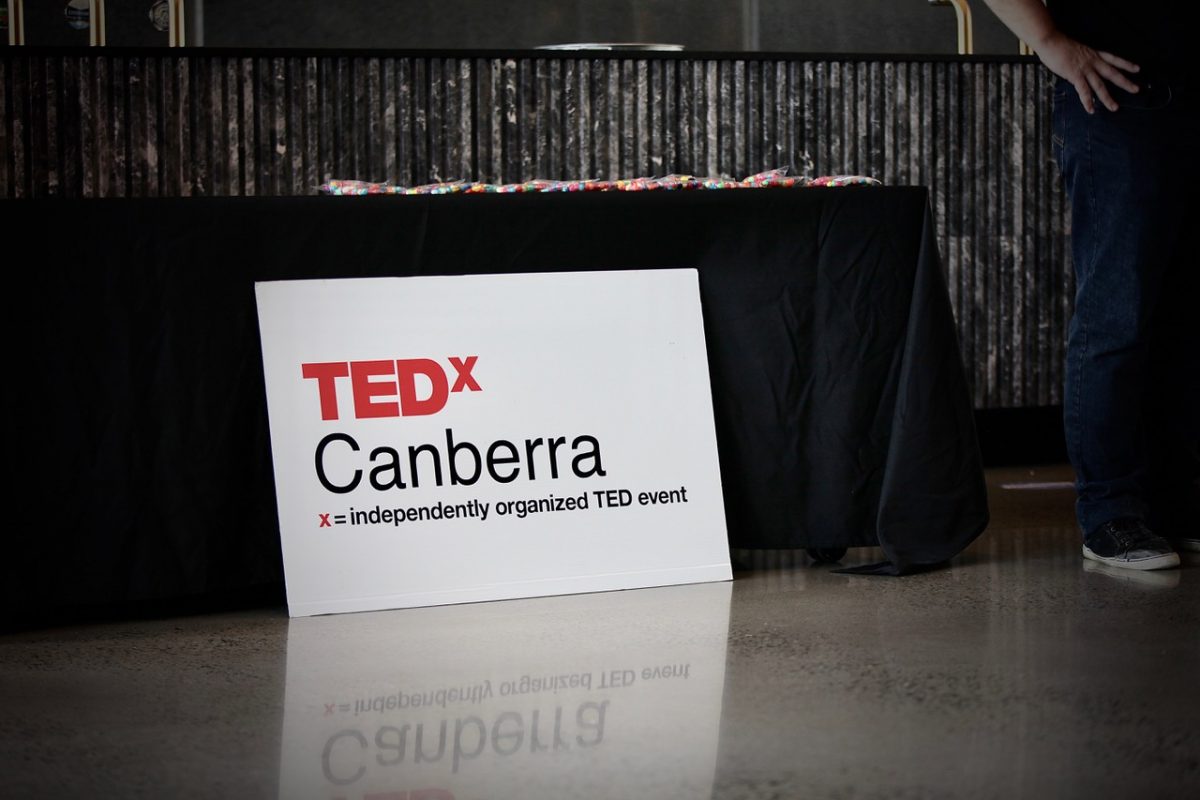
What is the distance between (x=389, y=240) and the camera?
2.19 meters

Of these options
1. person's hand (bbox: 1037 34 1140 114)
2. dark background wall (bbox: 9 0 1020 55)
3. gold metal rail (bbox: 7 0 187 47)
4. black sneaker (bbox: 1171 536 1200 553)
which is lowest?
black sneaker (bbox: 1171 536 1200 553)

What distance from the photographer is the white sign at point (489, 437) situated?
2.12 metres

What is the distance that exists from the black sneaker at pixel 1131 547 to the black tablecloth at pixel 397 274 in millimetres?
252

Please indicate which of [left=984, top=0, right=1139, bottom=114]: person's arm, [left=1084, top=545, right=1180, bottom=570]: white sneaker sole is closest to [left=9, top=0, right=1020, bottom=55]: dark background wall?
[left=984, top=0, right=1139, bottom=114]: person's arm

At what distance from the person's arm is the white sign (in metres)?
0.74

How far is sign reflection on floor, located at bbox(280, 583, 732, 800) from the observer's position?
133cm

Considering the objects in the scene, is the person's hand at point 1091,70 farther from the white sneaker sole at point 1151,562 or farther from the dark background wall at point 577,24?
the dark background wall at point 577,24

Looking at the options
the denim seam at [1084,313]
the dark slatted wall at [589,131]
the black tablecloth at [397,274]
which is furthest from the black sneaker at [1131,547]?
the dark slatted wall at [589,131]

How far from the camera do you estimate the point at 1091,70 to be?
234 cm

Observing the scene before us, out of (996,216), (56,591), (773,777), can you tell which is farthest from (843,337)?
(996,216)

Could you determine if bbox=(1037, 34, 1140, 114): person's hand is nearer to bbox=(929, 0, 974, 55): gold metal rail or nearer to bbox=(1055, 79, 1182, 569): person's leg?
bbox=(1055, 79, 1182, 569): person's leg

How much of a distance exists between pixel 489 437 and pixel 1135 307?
3.76 feet

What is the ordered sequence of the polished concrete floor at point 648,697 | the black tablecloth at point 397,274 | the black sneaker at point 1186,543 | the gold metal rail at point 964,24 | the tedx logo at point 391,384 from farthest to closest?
the gold metal rail at point 964,24, the black sneaker at point 1186,543, the tedx logo at point 391,384, the black tablecloth at point 397,274, the polished concrete floor at point 648,697

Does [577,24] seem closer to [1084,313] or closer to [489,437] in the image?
[1084,313]
